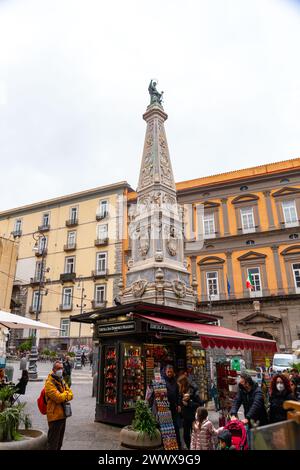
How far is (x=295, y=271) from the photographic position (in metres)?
26.5

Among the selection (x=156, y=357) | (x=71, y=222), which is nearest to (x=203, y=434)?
(x=156, y=357)

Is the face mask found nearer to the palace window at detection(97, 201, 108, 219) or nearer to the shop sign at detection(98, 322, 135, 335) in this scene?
the shop sign at detection(98, 322, 135, 335)

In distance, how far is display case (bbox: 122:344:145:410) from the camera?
7.93 meters

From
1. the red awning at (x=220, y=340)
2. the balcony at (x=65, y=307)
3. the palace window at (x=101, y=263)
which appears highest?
the palace window at (x=101, y=263)

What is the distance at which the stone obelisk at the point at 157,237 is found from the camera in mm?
11055

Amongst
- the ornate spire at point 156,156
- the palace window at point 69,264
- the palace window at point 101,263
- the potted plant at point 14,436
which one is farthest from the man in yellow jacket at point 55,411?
the palace window at point 69,264

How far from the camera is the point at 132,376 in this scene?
807 centimetres

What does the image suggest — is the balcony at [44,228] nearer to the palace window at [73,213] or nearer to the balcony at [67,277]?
the palace window at [73,213]

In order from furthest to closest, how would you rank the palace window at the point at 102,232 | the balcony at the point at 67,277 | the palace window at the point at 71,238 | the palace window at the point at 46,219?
the palace window at the point at 46,219 < the palace window at the point at 71,238 < the palace window at the point at 102,232 < the balcony at the point at 67,277

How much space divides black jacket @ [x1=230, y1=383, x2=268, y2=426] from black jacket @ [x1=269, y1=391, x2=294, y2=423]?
136 millimetres

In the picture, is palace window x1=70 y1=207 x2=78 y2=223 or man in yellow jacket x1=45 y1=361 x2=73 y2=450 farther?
palace window x1=70 y1=207 x2=78 y2=223

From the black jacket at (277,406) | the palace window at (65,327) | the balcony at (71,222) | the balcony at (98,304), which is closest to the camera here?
the black jacket at (277,406)

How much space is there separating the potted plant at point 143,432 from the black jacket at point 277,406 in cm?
Result: 214

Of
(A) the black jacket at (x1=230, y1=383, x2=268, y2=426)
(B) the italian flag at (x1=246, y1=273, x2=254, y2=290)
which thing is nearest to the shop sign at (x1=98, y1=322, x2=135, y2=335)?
(A) the black jacket at (x1=230, y1=383, x2=268, y2=426)
